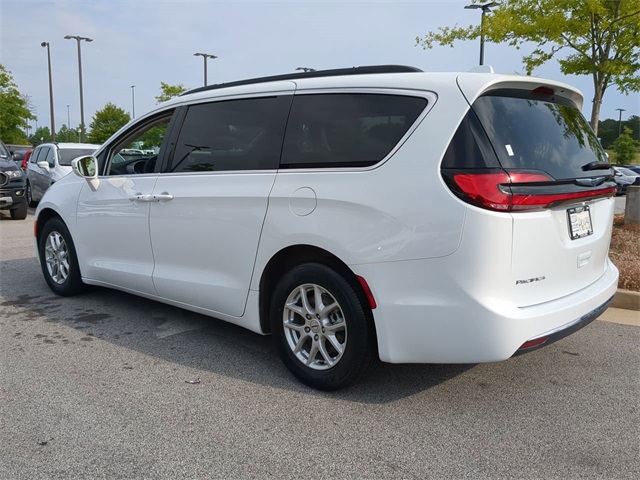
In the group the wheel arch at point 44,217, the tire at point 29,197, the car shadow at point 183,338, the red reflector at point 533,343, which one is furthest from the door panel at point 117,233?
the tire at point 29,197

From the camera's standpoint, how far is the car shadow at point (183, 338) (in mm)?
3490

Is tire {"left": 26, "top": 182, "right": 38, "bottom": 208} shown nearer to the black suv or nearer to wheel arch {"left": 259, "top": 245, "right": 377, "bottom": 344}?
the black suv

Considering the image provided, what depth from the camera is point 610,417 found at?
10.1 ft

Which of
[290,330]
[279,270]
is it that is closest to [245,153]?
[279,270]

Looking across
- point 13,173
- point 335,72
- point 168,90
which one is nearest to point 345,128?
point 335,72

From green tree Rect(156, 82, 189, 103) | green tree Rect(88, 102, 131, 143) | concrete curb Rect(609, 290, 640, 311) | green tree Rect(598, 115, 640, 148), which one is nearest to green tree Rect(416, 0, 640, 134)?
concrete curb Rect(609, 290, 640, 311)

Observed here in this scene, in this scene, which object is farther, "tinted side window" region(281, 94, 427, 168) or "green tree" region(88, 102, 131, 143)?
"green tree" region(88, 102, 131, 143)

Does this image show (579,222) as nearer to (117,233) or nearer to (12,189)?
(117,233)

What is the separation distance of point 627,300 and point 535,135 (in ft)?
9.13

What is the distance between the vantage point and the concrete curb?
5008 millimetres

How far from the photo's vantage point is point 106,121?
6056 centimetres

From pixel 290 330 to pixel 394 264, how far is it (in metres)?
0.92

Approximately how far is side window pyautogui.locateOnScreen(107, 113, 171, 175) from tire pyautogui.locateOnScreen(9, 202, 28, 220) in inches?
320

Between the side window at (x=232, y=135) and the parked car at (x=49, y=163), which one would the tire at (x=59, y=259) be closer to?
the side window at (x=232, y=135)
